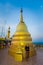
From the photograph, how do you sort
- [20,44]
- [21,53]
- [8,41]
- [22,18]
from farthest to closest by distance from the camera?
1. [8,41]
2. [22,18]
3. [20,44]
4. [21,53]

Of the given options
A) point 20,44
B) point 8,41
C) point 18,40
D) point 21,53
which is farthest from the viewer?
point 8,41

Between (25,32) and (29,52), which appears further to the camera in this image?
(25,32)

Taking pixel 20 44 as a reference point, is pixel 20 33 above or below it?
above

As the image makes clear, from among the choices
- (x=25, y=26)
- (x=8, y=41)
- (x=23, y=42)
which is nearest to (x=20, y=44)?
(x=23, y=42)

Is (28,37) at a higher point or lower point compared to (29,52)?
higher

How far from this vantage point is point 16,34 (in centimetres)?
1198

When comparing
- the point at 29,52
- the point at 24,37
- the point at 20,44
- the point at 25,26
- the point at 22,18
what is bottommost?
the point at 29,52

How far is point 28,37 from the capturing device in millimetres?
11688

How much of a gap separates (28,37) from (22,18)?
2.11 m

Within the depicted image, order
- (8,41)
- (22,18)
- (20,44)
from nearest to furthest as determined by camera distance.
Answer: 1. (20,44)
2. (22,18)
3. (8,41)

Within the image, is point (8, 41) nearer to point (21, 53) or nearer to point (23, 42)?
point (23, 42)

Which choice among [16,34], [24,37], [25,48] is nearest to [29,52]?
[25,48]

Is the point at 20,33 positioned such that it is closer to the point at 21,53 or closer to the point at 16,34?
the point at 16,34

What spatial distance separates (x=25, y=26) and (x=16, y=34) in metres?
1.24
